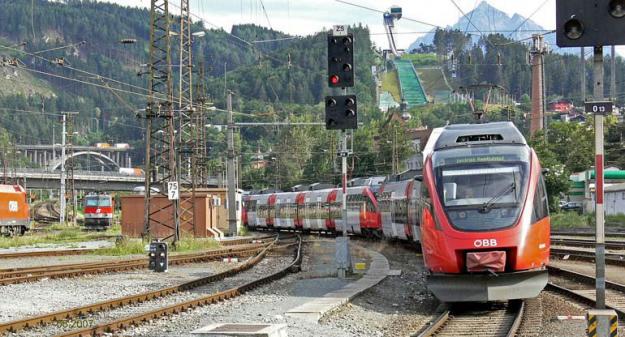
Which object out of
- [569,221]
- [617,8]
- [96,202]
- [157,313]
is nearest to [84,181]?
[96,202]

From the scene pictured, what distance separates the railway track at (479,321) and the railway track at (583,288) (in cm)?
143

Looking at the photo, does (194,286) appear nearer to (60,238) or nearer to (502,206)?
(502,206)

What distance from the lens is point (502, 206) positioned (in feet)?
53.4

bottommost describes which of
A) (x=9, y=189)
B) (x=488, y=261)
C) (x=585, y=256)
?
(x=585, y=256)

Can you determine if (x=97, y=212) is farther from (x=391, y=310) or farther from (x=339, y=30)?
(x=391, y=310)

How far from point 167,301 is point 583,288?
862 cm

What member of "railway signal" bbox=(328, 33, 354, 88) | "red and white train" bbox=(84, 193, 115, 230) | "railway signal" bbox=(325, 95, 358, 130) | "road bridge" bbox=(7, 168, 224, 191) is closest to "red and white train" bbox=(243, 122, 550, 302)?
"railway signal" bbox=(325, 95, 358, 130)

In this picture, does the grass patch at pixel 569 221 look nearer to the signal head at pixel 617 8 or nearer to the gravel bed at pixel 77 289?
the gravel bed at pixel 77 289

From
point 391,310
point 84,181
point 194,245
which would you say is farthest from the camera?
point 84,181

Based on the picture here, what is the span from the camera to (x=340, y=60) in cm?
2291

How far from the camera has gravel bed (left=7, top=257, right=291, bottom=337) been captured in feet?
47.5

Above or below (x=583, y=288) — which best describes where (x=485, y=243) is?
above

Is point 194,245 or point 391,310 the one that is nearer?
point 391,310

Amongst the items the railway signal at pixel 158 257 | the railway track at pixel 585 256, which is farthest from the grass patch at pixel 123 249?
the railway track at pixel 585 256
